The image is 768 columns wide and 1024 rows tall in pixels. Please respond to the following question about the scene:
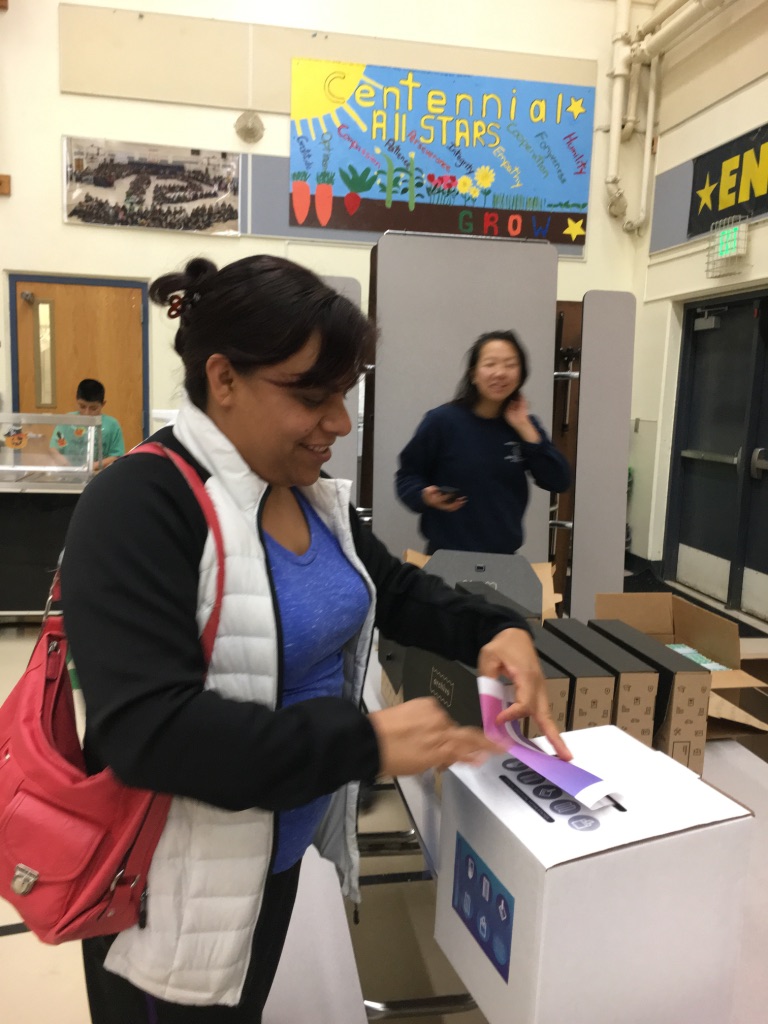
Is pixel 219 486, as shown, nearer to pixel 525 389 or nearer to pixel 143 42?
pixel 525 389

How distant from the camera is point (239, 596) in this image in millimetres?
707

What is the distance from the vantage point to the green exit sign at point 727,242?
14.7 ft

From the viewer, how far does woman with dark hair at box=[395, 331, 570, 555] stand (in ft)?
7.00

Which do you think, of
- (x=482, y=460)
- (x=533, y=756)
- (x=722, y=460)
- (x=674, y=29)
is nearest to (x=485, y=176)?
(x=674, y=29)

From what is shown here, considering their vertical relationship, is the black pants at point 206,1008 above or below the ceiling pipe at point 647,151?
below

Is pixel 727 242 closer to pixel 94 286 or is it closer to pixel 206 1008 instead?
pixel 94 286

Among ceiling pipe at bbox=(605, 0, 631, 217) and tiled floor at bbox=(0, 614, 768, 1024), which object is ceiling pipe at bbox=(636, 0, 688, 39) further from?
tiled floor at bbox=(0, 614, 768, 1024)

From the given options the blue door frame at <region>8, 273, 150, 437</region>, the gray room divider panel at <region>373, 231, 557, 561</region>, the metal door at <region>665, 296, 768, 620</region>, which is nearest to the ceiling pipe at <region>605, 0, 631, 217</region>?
the metal door at <region>665, 296, 768, 620</region>

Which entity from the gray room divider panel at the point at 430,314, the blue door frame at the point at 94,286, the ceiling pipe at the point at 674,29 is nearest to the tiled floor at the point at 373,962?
the gray room divider panel at the point at 430,314

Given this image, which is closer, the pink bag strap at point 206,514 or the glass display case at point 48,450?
the pink bag strap at point 206,514

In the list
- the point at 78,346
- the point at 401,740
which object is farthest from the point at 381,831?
the point at 78,346

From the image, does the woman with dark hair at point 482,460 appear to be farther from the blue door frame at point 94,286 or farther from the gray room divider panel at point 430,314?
the blue door frame at point 94,286

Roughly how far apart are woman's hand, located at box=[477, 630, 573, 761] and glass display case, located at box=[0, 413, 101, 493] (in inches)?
126

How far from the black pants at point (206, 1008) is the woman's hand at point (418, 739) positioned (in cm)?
31
